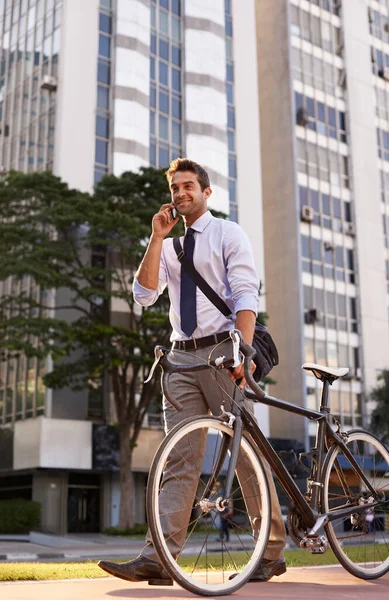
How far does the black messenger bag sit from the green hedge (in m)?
26.8

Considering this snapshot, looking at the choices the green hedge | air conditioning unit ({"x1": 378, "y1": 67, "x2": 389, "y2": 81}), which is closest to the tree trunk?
the green hedge

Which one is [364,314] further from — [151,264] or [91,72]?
[151,264]

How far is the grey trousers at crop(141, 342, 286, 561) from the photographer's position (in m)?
3.38

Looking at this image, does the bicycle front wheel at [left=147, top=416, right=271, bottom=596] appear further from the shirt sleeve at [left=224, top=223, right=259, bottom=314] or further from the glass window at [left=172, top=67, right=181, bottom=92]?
the glass window at [left=172, top=67, right=181, bottom=92]

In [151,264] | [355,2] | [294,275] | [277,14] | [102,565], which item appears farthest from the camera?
[355,2]

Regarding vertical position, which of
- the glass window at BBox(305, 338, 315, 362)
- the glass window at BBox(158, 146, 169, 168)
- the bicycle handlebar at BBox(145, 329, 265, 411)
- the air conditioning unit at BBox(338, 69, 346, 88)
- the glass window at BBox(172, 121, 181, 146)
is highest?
the air conditioning unit at BBox(338, 69, 346, 88)

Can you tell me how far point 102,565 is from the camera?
3404 millimetres

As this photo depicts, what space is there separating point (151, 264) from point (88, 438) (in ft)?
92.0

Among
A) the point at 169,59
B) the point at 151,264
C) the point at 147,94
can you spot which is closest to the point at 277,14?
the point at 169,59

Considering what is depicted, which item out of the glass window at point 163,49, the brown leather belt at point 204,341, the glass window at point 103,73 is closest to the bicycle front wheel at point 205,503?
the brown leather belt at point 204,341

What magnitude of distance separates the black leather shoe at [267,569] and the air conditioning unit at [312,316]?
1526 inches

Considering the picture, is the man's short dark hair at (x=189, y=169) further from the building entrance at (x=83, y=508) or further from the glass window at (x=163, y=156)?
the glass window at (x=163, y=156)

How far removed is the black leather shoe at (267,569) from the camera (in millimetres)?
3666

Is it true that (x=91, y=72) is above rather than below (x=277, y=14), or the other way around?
below
